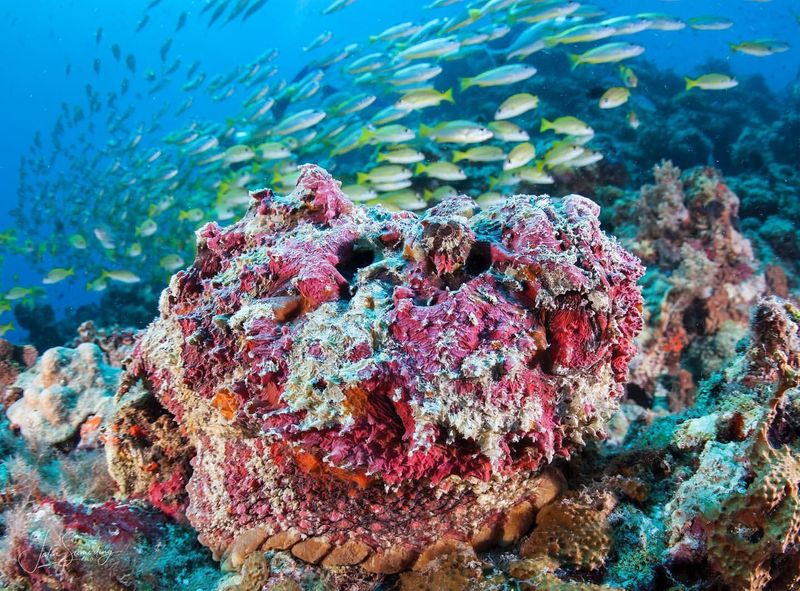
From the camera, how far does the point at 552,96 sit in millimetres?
15914

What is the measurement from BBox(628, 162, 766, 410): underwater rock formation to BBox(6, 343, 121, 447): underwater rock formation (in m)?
5.66

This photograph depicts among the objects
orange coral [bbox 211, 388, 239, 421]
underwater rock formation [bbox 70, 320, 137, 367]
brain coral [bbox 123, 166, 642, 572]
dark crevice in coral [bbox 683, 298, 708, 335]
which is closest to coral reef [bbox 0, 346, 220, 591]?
brain coral [bbox 123, 166, 642, 572]

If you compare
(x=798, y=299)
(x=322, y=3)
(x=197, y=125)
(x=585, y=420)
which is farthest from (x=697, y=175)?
(x=322, y=3)

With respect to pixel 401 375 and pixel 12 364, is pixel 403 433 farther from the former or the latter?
pixel 12 364

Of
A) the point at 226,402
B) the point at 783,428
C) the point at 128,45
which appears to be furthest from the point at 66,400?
the point at 128,45

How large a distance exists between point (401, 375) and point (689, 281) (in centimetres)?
611

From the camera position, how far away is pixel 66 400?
382 cm

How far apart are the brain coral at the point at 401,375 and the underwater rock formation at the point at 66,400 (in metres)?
1.96

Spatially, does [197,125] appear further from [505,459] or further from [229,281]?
[505,459]

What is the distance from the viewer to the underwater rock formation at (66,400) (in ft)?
12.2

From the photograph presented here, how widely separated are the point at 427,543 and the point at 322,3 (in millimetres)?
121237

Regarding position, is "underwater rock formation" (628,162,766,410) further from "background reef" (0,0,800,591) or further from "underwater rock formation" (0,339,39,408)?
"underwater rock formation" (0,339,39,408)

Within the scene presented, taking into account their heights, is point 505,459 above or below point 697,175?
above

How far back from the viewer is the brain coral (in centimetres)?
167
